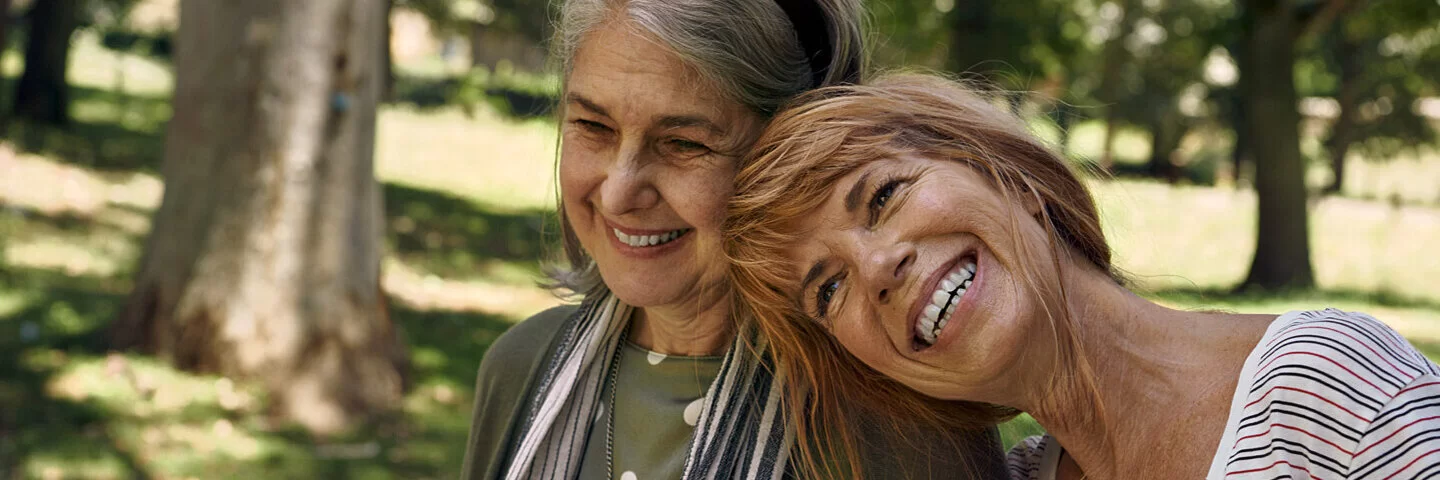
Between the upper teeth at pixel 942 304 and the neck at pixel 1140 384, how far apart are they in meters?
0.20

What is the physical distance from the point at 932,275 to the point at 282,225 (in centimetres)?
512

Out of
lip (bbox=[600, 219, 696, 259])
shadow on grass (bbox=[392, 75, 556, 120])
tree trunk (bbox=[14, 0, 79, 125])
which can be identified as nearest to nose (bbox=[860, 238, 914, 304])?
lip (bbox=[600, 219, 696, 259])

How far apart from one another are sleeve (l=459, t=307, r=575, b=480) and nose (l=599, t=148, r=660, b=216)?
0.58 meters

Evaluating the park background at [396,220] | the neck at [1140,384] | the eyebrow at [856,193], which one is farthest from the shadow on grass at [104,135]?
the neck at [1140,384]

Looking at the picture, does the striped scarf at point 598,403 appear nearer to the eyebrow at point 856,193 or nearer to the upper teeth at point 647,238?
the upper teeth at point 647,238

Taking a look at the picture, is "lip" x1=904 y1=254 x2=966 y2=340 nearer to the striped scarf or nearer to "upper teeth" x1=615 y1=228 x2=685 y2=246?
the striped scarf

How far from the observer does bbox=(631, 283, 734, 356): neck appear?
8.08ft

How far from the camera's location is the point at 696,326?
248cm

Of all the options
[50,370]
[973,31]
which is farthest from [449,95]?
[50,370]

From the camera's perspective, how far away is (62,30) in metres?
16.9

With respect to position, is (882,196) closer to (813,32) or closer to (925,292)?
(925,292)

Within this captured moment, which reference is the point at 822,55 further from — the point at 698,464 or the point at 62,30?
the point at 62,30

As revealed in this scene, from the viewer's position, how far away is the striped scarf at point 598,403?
2.24 meters

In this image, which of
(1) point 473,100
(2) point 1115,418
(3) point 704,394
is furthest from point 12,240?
(1) point 473,100
